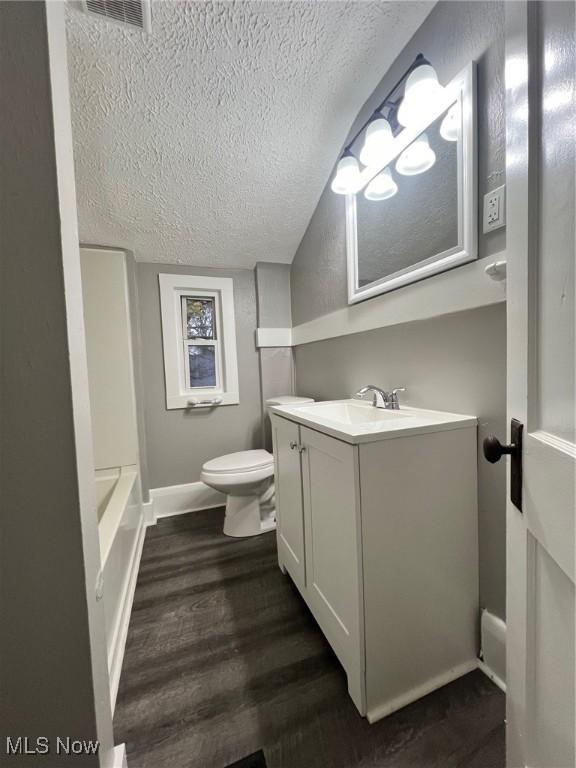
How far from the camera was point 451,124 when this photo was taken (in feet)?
3.24

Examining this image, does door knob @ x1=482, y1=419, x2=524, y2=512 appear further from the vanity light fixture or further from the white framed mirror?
the vanity light fixture

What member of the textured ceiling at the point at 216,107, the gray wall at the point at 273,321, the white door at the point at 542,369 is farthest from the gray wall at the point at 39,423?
the gray wall at the point at 273,321

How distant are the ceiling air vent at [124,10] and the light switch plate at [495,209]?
128 centimetres

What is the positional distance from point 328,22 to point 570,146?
1.26m

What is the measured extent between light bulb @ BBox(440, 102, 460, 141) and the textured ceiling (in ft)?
1.40

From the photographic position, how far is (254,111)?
4.34ft

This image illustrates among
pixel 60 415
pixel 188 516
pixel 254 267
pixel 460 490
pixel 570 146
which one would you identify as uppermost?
pixel 254 267

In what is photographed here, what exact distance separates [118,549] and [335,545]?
3.08 ft

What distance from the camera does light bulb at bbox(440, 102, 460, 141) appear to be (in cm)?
96

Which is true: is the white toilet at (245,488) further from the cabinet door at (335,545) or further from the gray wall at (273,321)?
the cabinet door at (335,545)

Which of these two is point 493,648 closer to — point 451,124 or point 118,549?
point 118,549

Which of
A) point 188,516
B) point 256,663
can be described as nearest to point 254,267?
point 188,516

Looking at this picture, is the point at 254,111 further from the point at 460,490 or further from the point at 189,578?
the point at 189,578

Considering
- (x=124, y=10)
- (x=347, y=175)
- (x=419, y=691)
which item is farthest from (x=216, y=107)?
(x=419, y=691)
